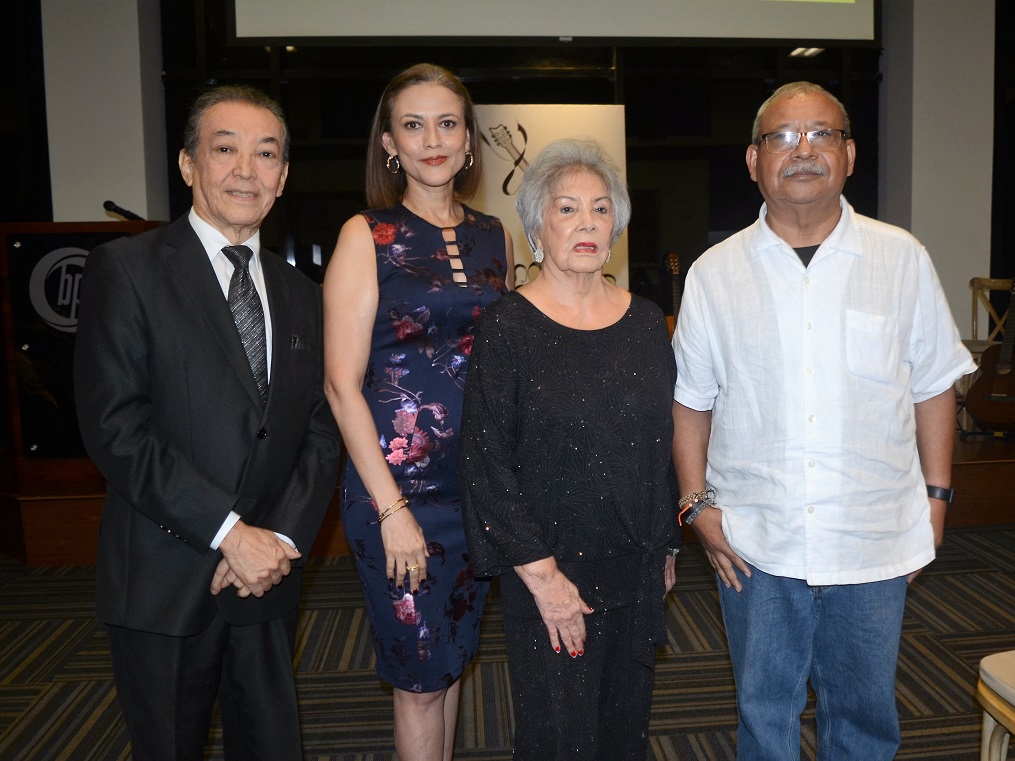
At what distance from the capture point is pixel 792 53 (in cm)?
649

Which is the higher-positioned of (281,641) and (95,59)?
(95,59)

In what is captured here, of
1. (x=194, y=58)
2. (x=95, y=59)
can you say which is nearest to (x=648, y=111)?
(x=194, y=58)

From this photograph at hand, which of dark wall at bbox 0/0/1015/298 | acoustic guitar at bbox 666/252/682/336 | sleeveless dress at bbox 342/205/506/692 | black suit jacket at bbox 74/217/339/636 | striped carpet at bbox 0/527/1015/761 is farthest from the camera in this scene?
dark wall at bbox 0/0/1015/298

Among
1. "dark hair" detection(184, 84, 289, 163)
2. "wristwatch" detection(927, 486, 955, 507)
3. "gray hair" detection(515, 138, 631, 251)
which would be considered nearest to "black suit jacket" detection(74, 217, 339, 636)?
"dark hair" detection(184, 84, 289, 163)

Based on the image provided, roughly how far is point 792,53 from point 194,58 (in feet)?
14.6

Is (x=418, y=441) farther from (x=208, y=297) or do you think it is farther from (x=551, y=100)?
(x=551, y=100)

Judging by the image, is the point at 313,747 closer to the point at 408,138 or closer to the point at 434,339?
the point at 434,339

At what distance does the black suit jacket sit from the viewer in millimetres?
1505

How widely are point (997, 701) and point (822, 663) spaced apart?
1.06 ft

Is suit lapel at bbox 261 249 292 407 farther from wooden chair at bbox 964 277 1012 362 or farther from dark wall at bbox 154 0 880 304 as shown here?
wooden chair at bbox 964 277 1012 362

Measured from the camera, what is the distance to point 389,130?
1908mm

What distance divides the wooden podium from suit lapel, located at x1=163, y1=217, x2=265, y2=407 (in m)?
2.80

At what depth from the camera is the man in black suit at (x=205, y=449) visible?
4.97 ft

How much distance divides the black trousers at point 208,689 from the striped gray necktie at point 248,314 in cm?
48
